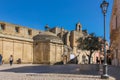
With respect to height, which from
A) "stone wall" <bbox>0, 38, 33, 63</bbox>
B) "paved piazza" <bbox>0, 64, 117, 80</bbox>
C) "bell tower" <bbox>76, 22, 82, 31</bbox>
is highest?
"bell tower" <bbox>76, 22, 82, 31</bbox>

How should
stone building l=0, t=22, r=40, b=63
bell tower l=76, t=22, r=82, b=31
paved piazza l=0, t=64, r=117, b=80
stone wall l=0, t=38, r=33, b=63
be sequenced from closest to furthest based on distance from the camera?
paved piazza l=0, t=64, r=117, b=80 → stone wall l=0, t=38, r=33, b=63 → stone building l=0, t=22, r=40, b=63 → bell tower l=76, t=22, r=82, b=31

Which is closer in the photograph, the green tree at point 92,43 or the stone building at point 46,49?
the green tree at point 92,43

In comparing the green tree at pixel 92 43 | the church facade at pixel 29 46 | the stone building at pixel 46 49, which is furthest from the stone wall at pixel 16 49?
the green tree at pixel 92 43

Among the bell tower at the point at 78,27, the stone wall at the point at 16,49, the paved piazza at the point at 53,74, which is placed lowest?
the paved piazza at the point at 53,74

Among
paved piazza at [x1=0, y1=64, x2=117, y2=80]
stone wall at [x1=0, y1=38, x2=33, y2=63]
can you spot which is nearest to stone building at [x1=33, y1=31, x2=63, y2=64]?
stone wall at [x1=0, y1=38, x2=33, y2=63]

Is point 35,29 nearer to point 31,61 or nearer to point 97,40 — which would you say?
point 31,61

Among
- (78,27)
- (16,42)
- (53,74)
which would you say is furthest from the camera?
(78,27)

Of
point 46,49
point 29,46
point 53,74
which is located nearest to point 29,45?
point 29,46

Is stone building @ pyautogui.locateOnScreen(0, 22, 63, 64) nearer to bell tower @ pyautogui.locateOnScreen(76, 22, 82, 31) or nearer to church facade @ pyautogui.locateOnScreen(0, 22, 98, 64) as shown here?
church facade @ pyautogui.locateOnScreen(0, 22, 98, 64)

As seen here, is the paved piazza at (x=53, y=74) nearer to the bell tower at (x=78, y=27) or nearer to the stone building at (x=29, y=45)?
the stone building at (x=29, y=45)

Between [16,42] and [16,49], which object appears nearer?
[16,49]

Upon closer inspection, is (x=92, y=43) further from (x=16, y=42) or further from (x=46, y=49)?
(x=16, y=42)

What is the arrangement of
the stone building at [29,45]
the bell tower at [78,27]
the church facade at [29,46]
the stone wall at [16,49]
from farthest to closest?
the bell tower at [78,27] < the stone building at [29,45] < the church facade at [29,46] < the stone wall at [16,49]

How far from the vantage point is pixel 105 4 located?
12.8 metres
